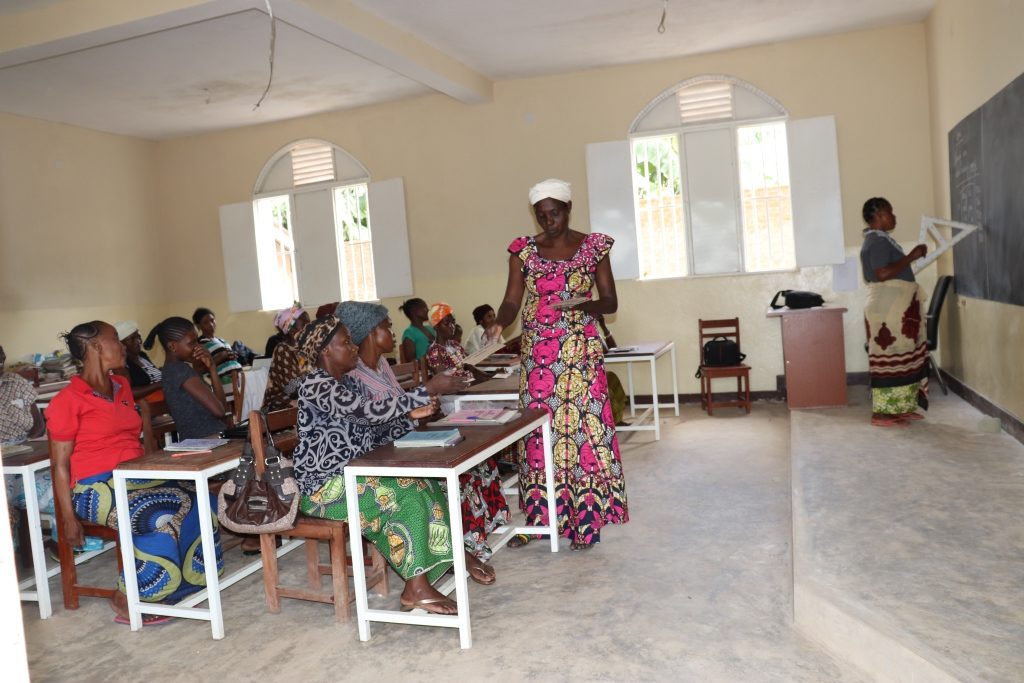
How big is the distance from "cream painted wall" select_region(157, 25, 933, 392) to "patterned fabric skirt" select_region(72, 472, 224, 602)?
17.7ft

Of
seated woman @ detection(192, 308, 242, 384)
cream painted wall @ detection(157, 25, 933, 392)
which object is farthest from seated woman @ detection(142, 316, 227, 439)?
cream painted wall @ detection(157, 25, 933, 392)

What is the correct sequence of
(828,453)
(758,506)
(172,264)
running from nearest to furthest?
(758,506) → (828,453) → (172,264)

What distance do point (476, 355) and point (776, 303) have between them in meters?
5.27

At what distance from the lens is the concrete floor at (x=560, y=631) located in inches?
109

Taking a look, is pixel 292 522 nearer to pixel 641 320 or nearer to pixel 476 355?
pixel 476 355

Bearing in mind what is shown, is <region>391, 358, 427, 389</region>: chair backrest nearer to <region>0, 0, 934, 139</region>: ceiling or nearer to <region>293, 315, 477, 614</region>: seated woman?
<region>293, 315, 477, 614</region>: seated woman

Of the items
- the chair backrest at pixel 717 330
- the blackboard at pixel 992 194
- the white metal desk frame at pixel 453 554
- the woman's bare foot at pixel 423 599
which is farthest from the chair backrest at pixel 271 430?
the chair backrest at pixel 717 330

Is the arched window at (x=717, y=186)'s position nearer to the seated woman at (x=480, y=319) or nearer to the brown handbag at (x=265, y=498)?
the seated woman at (x=480, y=319)

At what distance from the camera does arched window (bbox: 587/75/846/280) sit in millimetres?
7602

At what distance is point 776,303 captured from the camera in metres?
7.79

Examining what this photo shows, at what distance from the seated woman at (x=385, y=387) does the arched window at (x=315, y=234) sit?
527 cm

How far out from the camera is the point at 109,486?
3.54m

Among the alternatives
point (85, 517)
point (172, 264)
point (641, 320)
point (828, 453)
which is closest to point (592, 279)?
point (828, 453)

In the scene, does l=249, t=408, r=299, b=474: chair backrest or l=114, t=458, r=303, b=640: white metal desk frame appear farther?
l=114, t=458, r=303, b=640: white metal desk frame
